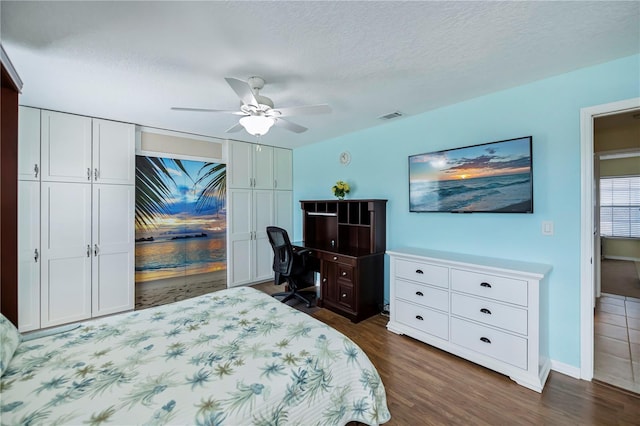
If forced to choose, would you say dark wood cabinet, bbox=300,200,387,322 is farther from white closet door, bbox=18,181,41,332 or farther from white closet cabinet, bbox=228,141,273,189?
white closet door, bbox=18,181,41,332

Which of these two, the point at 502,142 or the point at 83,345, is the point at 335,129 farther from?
the point at 83,345

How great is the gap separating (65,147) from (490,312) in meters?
4.75

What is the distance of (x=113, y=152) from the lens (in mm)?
3400

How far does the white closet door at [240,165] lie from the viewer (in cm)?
436

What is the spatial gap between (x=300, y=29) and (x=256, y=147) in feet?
10.3

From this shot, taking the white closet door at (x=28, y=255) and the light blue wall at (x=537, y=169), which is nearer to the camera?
the light blue wall at (x=537, y=169)

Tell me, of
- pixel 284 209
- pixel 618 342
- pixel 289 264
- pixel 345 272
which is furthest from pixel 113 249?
pixel 618 342

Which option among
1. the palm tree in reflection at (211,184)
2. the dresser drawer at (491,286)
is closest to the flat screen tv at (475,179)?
the dresser drawer at (491,286)

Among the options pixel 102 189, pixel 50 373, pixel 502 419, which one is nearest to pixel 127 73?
pixel 102 189

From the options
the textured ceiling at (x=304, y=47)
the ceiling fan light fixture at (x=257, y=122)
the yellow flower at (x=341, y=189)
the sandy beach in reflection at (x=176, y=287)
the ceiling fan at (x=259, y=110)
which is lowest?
the sandy beach in reflection at (x=176, y=287)

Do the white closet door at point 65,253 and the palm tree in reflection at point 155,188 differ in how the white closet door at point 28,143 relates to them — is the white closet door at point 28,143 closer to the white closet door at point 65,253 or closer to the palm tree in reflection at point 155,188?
the white closet door at point 65,253

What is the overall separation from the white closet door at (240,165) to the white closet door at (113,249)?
138 centimetres

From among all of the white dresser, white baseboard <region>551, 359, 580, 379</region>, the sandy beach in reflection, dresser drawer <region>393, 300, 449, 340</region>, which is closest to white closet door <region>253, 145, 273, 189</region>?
the sandy beach in reflection

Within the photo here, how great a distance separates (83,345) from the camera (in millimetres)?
1540
